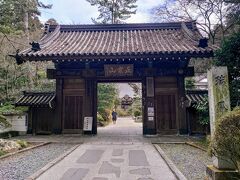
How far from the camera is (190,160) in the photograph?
6.45m

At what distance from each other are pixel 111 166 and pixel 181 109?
22.5 feet

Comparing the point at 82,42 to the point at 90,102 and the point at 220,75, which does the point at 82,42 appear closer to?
the point at 90,102

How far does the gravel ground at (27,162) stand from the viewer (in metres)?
5.20

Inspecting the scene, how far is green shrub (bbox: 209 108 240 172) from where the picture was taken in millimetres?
3695

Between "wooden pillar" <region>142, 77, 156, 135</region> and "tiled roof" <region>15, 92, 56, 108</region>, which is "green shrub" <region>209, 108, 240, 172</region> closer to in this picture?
"wooden pillar" <region>142, 77, 156, 135</region>

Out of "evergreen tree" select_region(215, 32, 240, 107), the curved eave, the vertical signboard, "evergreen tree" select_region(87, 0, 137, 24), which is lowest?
the vertical signboard

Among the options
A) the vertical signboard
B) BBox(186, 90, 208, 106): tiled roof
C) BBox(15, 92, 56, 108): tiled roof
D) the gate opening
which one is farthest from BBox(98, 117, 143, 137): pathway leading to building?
the vertical signboard

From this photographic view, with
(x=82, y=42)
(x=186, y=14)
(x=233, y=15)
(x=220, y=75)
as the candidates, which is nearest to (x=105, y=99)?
(x=186, y=14)

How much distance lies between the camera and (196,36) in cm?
1294

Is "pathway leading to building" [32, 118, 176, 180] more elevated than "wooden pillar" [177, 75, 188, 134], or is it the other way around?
"wooden pillar" [177, 75, 188, 134]

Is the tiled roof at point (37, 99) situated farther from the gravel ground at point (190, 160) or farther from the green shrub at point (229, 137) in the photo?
the green shrub at point (229, 137)

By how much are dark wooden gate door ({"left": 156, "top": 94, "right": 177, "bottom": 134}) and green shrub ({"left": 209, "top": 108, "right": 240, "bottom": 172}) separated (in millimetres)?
7890

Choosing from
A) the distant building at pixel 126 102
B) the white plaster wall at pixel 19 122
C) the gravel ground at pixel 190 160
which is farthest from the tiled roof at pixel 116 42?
the distant building at pixel 126 102

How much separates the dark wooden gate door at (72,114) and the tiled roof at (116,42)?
101 inches
